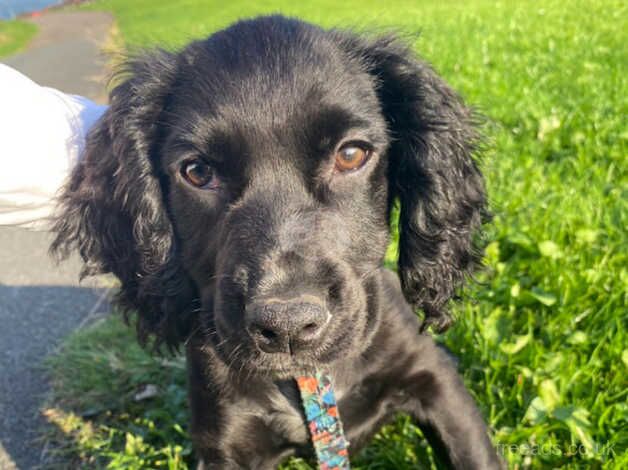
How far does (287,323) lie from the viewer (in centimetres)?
146

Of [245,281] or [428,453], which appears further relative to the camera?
[428,453]

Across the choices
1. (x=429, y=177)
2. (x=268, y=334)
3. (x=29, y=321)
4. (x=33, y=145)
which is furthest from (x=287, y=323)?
(x=29, y=321)

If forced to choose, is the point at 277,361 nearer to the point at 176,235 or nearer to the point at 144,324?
the point at 176,235

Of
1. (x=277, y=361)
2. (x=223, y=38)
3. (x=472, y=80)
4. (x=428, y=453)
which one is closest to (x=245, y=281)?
(x=277, y=361)

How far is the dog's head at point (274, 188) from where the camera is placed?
169 centimetres

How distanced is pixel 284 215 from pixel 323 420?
67cm

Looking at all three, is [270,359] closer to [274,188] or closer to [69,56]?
[274,188]

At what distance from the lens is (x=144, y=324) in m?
2.18

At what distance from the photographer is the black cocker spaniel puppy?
177 cm

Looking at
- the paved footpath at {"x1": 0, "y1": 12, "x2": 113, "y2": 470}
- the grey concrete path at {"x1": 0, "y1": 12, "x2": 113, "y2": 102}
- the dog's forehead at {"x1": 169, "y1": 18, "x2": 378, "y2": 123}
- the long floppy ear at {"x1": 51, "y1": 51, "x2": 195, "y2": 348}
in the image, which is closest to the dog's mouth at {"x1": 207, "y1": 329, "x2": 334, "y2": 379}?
the long floppy ear at {"x1": 51, "y1": 51, "x2": 195, "y2": 348}

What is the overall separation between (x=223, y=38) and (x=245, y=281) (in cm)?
85

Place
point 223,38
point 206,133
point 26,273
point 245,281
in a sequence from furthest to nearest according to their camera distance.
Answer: point 26,273 → point 223,38 → point 206,133 → point 245,281

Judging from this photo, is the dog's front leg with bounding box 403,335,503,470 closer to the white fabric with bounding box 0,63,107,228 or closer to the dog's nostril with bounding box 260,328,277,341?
the dog's nostril with bounding box 260,328,277,341

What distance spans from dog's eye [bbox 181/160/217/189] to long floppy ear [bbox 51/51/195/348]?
16cm
